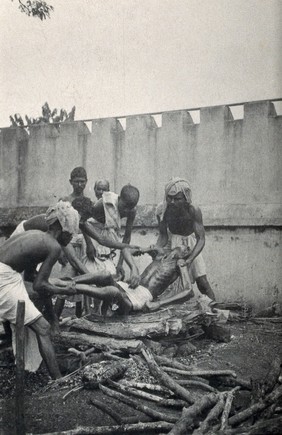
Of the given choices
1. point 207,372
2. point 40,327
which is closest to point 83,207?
point 40,327

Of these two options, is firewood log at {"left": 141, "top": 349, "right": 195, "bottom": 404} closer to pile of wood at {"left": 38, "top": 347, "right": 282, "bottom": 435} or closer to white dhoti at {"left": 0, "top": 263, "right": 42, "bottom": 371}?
pile of wood at {"left": 38, "top": 347, "right": 282, "bottom": 435}

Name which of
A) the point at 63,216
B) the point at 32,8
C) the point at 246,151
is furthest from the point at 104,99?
the point at 63,216

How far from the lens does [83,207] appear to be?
677cm

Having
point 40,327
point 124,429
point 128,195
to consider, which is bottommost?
point 124,429

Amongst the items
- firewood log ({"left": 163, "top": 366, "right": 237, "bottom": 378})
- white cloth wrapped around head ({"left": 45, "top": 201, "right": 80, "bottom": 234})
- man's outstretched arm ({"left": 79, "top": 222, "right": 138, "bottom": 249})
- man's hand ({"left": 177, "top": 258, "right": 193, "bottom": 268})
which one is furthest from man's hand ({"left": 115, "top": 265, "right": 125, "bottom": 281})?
firewood log ({"left": 163, "top": 366, "right": 237, "bottom": 378})

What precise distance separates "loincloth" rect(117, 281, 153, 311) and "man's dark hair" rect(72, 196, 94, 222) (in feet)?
4.12

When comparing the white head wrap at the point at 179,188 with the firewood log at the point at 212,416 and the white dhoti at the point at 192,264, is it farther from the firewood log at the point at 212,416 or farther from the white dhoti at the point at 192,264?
the firewood log at the point at 212,416

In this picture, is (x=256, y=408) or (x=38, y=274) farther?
(x=38, y=274)

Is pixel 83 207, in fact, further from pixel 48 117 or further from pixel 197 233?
pixel 48 117

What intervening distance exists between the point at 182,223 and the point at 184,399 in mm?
3391

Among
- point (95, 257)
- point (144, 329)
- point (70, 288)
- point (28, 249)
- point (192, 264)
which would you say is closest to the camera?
point (28, 249)

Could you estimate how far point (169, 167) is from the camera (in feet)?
29.8

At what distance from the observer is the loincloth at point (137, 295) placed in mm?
5754

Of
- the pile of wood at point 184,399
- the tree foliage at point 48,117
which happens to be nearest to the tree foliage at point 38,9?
the tree foliage at point 48,117
